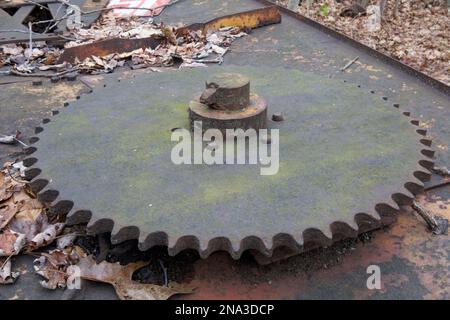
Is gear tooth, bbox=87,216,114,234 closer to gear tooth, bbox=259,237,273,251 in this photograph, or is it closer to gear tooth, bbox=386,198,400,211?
gear tooth, bbox=259,237,273,251

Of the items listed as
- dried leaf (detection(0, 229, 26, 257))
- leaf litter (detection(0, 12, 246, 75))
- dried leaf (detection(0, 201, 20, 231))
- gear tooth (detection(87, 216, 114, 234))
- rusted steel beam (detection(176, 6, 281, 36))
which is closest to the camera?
gear tooth (detection(87, 216, 114, 234))

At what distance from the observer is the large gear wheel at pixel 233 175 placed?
5.76 feet

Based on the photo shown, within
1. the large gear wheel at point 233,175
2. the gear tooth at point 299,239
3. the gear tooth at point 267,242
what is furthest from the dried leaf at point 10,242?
the gear tooth at point 299,239

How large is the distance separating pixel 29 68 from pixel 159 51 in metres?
1.06

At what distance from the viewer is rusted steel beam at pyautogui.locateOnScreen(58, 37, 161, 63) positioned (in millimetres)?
3936

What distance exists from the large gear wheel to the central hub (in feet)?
0.45

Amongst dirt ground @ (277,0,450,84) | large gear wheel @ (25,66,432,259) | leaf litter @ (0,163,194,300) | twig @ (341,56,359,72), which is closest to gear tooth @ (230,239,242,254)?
large gear wheel @ (25,66,432,259)

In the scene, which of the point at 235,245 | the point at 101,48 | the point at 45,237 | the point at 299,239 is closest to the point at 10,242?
the point at 45,237

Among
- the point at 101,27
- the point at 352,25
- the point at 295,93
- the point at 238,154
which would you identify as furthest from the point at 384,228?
the point at 352,25

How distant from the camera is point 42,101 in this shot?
3.33 meters

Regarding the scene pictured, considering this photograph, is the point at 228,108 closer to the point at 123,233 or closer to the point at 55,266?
the point at 123,233

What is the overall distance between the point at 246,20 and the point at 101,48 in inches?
56.1

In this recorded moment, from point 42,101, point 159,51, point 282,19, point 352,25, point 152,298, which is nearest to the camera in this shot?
point 152,298

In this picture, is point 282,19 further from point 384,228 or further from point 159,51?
point 384,228
